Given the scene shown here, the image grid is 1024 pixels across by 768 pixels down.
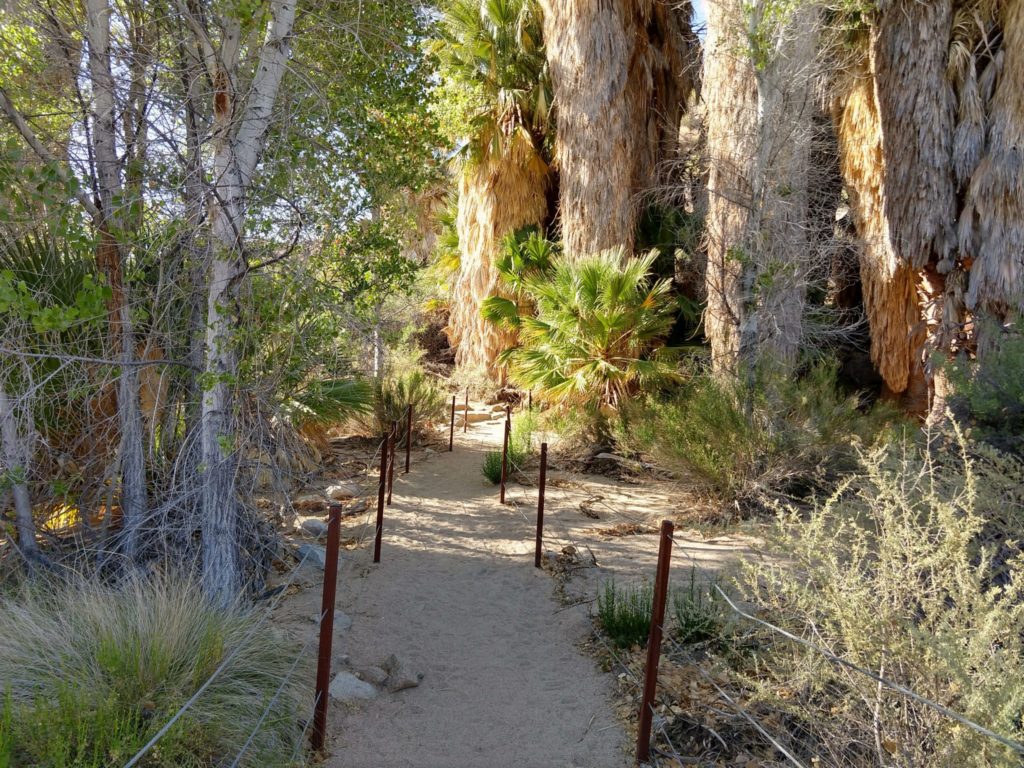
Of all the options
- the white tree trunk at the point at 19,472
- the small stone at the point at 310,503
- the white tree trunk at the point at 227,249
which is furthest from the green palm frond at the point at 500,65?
the white tree trunk at the point at 19,472

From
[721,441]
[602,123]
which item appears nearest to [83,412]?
[721,441]

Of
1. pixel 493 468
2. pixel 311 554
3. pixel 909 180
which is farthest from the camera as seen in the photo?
pixel 493 468

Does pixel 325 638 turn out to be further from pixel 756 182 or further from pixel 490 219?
pixel 490 219

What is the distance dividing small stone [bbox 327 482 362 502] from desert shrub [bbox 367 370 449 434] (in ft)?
7.32

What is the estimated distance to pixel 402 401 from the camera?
12016 millimetres

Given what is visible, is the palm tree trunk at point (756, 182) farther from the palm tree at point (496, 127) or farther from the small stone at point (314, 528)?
the palm tree at point (496, 127)

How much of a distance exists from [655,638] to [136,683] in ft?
7.60

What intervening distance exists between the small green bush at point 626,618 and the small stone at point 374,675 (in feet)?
4.86

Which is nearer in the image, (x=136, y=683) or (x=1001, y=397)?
(x=136, y=683)

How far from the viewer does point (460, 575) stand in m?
6.72

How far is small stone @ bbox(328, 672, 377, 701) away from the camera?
170 inches

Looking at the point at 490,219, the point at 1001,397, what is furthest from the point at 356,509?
the point at 490,219

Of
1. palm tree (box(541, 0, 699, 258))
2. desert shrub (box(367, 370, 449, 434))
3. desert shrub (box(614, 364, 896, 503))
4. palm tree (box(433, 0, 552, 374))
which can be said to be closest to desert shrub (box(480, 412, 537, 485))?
desert shrub (box(367, 370, 449, 434))

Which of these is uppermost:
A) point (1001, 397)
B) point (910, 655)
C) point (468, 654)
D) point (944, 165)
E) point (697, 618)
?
point (944, 165)
